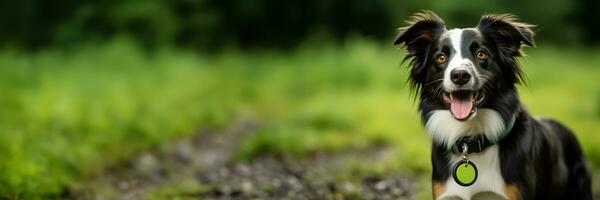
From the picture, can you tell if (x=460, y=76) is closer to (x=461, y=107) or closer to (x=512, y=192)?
(x=461, y=107)

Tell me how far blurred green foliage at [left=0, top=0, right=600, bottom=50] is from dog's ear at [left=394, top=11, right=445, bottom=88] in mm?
9348

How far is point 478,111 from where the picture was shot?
464cm

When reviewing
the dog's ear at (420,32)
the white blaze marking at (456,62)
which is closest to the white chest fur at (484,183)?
the white blaze marking at (456,62)

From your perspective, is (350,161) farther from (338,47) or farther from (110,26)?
(338,47)

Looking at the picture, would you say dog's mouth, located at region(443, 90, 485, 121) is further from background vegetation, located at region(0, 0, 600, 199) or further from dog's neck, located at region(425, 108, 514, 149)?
background vegetation, located at region(0, 0, 600, 199)

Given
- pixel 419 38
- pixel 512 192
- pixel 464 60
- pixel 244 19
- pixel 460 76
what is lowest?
pixel 512 192

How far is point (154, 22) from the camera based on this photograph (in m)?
16.7

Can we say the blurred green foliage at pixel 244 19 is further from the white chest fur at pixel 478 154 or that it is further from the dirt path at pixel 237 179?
the white chest fur at pixel 478 154

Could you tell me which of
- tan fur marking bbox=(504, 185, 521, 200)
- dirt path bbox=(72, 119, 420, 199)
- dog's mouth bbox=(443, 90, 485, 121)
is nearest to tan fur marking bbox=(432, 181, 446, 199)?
tan fur marking bbox=(504, 185, 521, 200)

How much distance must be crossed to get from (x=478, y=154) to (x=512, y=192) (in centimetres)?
30

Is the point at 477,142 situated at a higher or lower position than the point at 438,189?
higher

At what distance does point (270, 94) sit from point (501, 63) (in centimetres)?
1050

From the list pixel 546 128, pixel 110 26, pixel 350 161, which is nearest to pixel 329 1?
pixel 110 26

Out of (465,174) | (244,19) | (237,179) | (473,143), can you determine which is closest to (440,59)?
(473,143)
